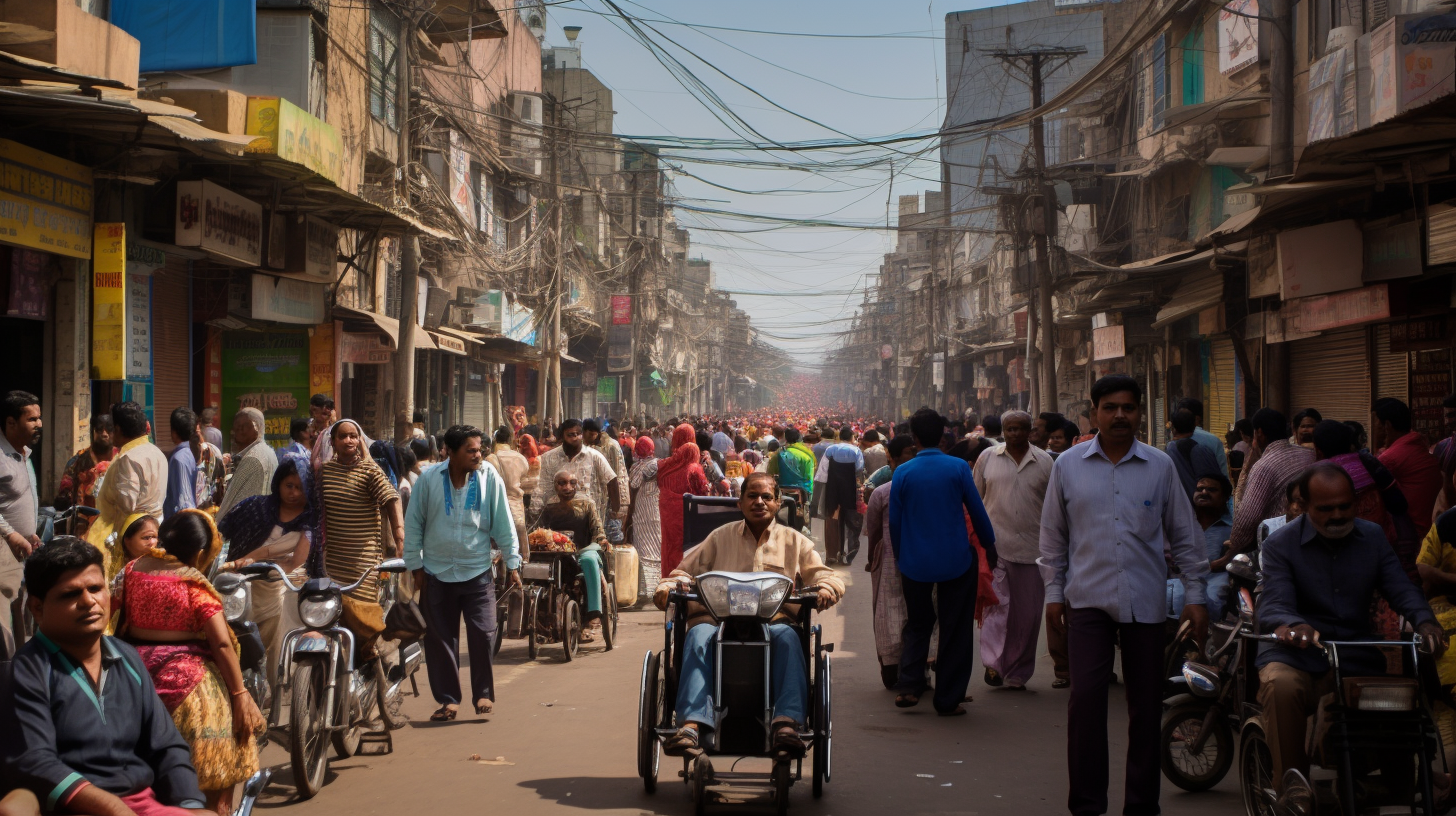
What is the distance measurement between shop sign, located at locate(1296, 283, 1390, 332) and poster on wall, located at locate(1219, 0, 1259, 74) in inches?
255

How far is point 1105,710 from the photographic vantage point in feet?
18.2

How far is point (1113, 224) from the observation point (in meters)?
29.9

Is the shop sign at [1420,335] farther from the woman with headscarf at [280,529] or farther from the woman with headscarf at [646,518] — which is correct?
the woman with headscarf at [280,529]

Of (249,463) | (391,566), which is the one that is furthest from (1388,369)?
(391,566)

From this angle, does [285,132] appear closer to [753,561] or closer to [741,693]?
[753,561]

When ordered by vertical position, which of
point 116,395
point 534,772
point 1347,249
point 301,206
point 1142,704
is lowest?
point 534,772

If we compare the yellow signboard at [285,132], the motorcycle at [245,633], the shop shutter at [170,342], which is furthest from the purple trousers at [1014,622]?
the shop shutter at [170,342]

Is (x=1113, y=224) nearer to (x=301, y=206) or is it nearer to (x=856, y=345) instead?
(x=301, y=206)

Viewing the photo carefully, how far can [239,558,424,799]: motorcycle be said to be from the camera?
241 inches

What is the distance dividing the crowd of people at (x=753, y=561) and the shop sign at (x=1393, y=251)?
283cm

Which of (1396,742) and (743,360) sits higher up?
(743,360)

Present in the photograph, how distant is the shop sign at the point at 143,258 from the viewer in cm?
1440

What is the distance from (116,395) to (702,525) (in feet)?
25.9

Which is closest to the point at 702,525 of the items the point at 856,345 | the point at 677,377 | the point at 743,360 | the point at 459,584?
the point at 459,584
